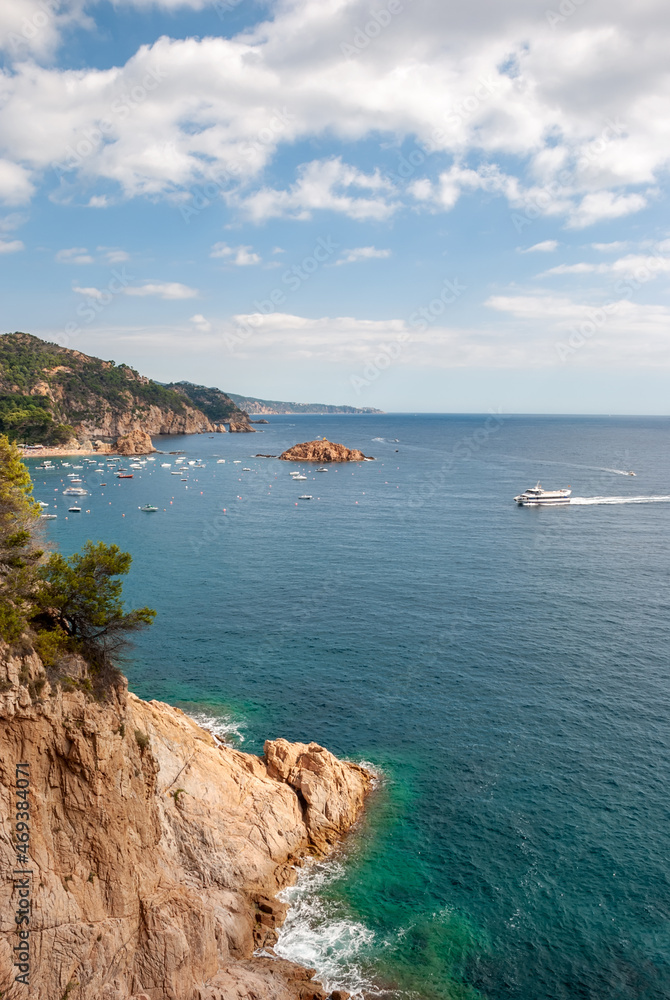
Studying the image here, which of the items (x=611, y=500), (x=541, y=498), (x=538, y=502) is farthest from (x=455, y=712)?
(x=611, y=500)

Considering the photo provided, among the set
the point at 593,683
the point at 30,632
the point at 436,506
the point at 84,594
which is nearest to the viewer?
the point at 30,632

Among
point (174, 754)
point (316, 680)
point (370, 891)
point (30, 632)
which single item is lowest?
point (370, 891)

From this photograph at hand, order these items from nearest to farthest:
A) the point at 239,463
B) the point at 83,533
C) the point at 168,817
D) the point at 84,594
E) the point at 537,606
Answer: the point at 84,594
the point at 168,817
the point at 537,606
the point at 83,533
the point at 239,463

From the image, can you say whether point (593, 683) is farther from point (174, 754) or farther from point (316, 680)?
point (174, 754)

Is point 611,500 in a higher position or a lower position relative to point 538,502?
higher

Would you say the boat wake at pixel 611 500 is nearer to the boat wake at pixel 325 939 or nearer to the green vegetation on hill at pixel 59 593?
the boat wake at pixel 325 939

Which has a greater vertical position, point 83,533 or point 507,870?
point 83,533

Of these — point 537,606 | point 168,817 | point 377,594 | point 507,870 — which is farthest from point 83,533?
point 507,870

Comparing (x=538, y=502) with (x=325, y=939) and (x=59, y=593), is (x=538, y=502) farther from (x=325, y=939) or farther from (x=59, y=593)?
(x=59, y=593)
